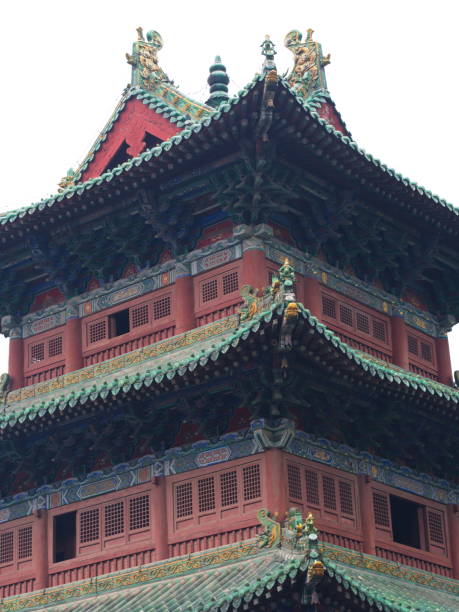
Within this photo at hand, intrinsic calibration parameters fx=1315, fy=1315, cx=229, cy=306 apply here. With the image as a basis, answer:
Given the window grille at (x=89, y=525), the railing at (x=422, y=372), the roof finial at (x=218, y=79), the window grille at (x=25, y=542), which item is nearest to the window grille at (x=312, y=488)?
the window grille at (x=89, y=525)

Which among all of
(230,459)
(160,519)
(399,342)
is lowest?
(160,519)

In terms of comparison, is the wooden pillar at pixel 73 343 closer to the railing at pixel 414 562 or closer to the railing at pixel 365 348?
the railing at pixel 365 348

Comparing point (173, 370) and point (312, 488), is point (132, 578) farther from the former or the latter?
point (173, 370)

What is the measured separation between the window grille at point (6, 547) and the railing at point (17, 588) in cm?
65

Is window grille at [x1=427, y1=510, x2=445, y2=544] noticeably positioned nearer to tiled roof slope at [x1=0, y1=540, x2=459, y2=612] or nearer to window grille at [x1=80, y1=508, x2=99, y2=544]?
tiled roof slope at [x1=0, y1=540, x2=459, y2=612]

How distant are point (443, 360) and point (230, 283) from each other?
23.9 ft

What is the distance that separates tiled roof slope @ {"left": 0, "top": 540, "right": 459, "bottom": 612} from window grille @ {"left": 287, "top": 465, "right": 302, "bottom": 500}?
1.26 meters

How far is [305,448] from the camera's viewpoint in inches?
1105

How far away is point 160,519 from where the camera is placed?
28609mm

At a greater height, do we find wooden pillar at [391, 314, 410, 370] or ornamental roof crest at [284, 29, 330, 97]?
ornamental roof crest at [284, 29, 330, 97]

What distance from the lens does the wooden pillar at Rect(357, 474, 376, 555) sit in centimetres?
2853

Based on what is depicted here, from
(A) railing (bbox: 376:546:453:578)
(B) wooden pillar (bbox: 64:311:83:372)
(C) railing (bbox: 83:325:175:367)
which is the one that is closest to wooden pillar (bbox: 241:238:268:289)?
(C) railing (bbox: 83:325:175:367)

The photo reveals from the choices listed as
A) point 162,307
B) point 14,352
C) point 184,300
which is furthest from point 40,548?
point 184,300

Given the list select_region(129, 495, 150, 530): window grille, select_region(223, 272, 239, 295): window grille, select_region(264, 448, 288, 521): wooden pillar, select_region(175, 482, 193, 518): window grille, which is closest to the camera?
select_region(264, 448, 288, 521): wooden pillar
